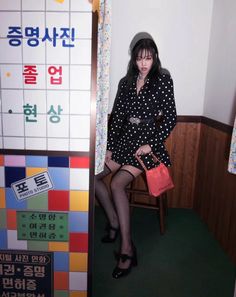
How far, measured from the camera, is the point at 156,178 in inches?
91.1

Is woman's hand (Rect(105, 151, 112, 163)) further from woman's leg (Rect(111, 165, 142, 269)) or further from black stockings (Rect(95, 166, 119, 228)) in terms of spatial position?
woman's leg (Rect(111, 165, 142, 269))

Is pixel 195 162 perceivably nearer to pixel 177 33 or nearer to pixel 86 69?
pixel 177 33

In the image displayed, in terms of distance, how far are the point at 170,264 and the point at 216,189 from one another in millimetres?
745

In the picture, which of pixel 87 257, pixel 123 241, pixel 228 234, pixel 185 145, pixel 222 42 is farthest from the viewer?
pixel 185 145

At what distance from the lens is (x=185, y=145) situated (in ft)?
9.91

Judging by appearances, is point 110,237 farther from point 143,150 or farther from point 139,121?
point 139,121

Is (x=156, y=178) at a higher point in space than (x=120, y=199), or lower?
higher

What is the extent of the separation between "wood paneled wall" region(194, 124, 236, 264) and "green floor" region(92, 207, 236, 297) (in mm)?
108

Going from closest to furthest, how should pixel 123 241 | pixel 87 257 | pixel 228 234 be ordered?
pixel 87 257
pixel 123 241
pixel 228 234

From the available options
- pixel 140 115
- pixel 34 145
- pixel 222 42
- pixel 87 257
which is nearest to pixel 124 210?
pixel 87 257

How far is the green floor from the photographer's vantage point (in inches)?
76.6

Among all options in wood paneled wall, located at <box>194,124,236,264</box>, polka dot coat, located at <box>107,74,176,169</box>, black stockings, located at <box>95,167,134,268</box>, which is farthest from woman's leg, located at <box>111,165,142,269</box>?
wood paneled wall, located at <box>194,124,236,264</box>

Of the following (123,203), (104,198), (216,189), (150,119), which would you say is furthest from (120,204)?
(216,189)

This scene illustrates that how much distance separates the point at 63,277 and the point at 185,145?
5.86 feet
